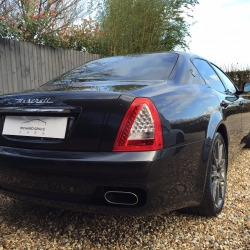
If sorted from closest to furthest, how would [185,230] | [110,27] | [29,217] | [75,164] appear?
[75,164], [185,230], [29,217], [110,27]

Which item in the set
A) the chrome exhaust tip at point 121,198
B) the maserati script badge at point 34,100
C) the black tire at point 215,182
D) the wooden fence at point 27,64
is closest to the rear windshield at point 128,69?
the maserati script badge at point 34,100

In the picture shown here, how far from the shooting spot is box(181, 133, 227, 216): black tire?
6.65ft

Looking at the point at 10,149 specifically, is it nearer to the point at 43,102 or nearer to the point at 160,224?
the point at 43,102

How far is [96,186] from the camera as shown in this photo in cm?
153

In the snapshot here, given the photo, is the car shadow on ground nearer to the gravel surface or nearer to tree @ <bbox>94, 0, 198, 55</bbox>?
the gravel surface

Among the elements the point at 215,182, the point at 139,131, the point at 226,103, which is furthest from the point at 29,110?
the point at 226,103

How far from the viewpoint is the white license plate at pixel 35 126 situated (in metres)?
1.61

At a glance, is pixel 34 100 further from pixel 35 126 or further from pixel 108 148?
pixel 108 148

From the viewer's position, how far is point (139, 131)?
1531 millimetres

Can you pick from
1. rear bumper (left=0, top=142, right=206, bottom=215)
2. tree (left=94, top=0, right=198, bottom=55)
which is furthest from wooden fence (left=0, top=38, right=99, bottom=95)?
rear bumper (left=0, top=142, right=206, bottom=215)

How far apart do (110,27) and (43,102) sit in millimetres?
7499

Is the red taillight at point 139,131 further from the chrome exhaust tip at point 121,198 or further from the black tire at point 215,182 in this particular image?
the black tire at point 215,182

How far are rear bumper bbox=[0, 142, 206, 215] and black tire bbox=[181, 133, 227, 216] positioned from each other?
25 cm

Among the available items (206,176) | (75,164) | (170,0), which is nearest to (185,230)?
(206,176)
